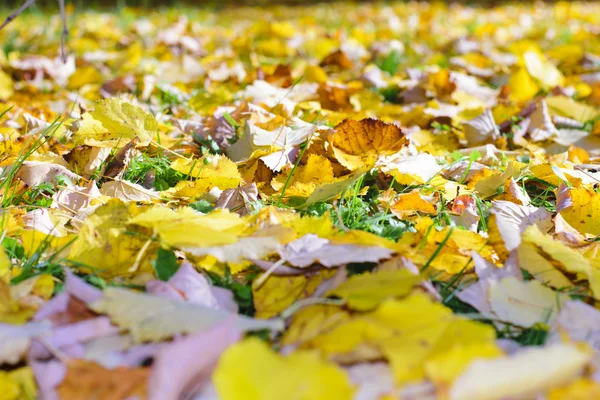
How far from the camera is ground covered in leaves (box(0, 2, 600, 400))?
2.59 feet

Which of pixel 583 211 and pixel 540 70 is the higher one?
pixel 583 211

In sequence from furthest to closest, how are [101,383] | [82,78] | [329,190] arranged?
[82,78], [329,190], [101,383]

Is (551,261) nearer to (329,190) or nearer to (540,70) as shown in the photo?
(329,190)

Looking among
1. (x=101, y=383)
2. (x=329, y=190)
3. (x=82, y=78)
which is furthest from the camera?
(x=82, y=78)

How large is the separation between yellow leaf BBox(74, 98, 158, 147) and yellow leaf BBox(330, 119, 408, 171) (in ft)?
1.60

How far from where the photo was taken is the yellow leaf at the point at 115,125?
1.58 m

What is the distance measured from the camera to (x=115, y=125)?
5.29ft

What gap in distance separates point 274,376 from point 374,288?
1.06 feet

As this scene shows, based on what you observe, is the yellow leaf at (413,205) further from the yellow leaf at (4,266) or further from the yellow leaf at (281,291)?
the yellow leaf at (4,266)

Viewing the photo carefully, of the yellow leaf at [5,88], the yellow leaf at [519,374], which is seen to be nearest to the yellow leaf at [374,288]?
the yellow leaf at [519,374]

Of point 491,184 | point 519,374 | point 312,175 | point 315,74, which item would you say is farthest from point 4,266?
point 315,74

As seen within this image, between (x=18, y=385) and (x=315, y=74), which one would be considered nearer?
(x=18, y=385)

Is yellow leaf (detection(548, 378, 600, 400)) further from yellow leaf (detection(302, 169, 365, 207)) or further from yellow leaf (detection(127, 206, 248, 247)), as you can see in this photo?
yellow leaf (detection(302, 169, 365, 207))

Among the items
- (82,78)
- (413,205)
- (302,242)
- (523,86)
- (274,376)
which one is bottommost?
(523,86)
